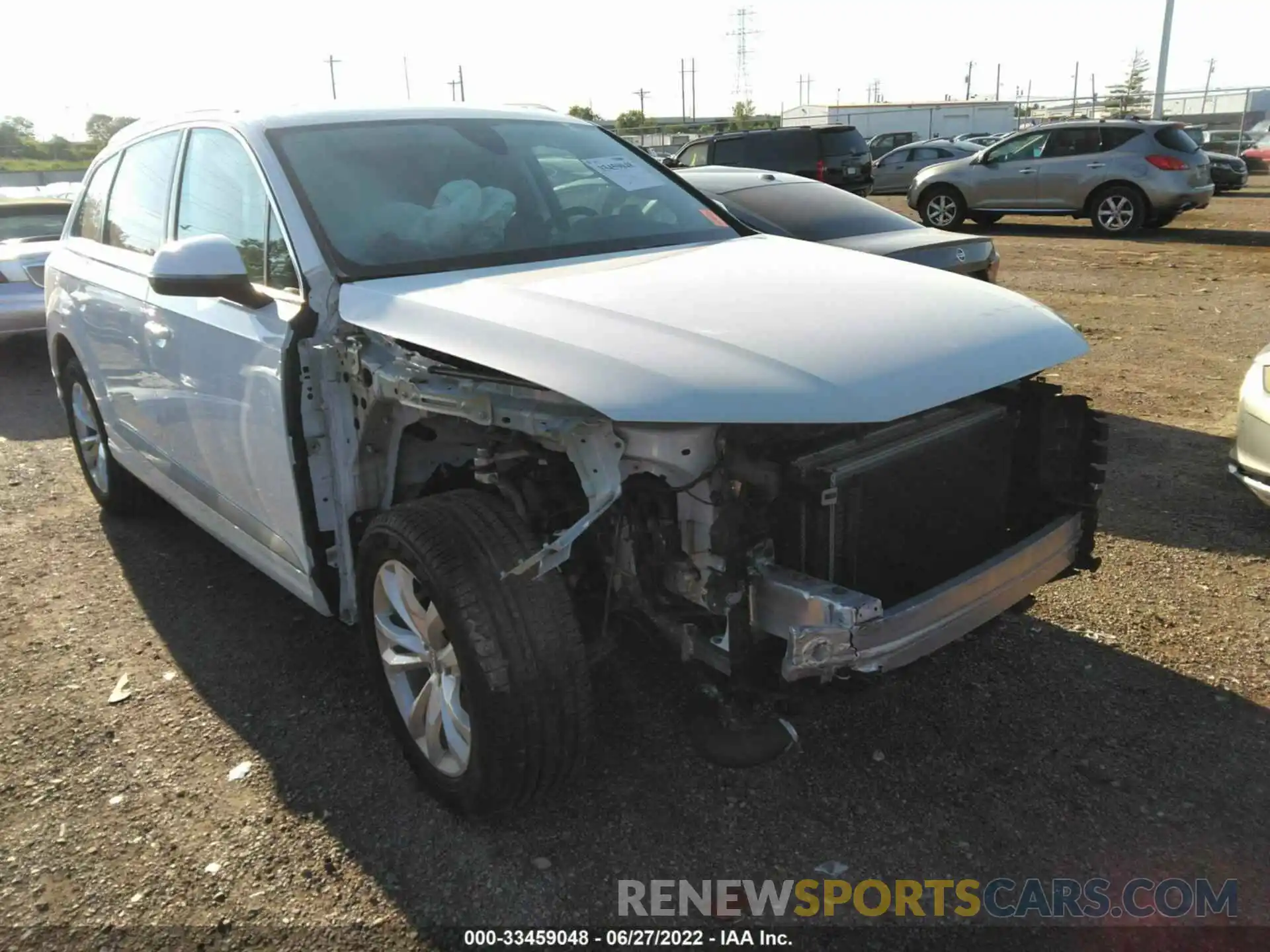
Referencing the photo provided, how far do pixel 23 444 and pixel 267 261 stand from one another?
4.64m

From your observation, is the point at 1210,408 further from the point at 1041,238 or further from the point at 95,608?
the point at 1041,238

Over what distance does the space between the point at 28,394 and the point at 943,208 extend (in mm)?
14502

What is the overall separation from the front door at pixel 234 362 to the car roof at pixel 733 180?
11.1 ft

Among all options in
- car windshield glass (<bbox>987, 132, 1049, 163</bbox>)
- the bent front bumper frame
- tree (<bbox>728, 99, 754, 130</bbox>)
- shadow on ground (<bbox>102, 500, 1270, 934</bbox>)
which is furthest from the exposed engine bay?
tree (<bbox>728, 99, 754, 130</bbox>)

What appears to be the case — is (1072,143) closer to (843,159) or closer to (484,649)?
(843,159)

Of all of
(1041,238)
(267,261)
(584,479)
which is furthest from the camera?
(1041,238)

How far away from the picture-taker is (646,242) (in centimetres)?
351

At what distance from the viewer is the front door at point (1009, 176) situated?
16500mm

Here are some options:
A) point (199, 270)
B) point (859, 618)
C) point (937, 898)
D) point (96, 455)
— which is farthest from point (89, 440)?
point (937, 898)

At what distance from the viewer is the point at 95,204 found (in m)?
4.74

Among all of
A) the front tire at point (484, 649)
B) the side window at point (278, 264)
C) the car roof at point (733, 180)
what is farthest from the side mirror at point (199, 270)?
the car roof at point (733, 180)

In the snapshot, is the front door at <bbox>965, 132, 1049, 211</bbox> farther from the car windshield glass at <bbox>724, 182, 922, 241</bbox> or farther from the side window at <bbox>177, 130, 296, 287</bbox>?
the side window at <bbox>177, 130, 296, 287</bbox>

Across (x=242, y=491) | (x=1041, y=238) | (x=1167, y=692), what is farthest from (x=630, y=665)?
(x=1041, y=238)

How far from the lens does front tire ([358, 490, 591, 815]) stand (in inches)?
95.6
